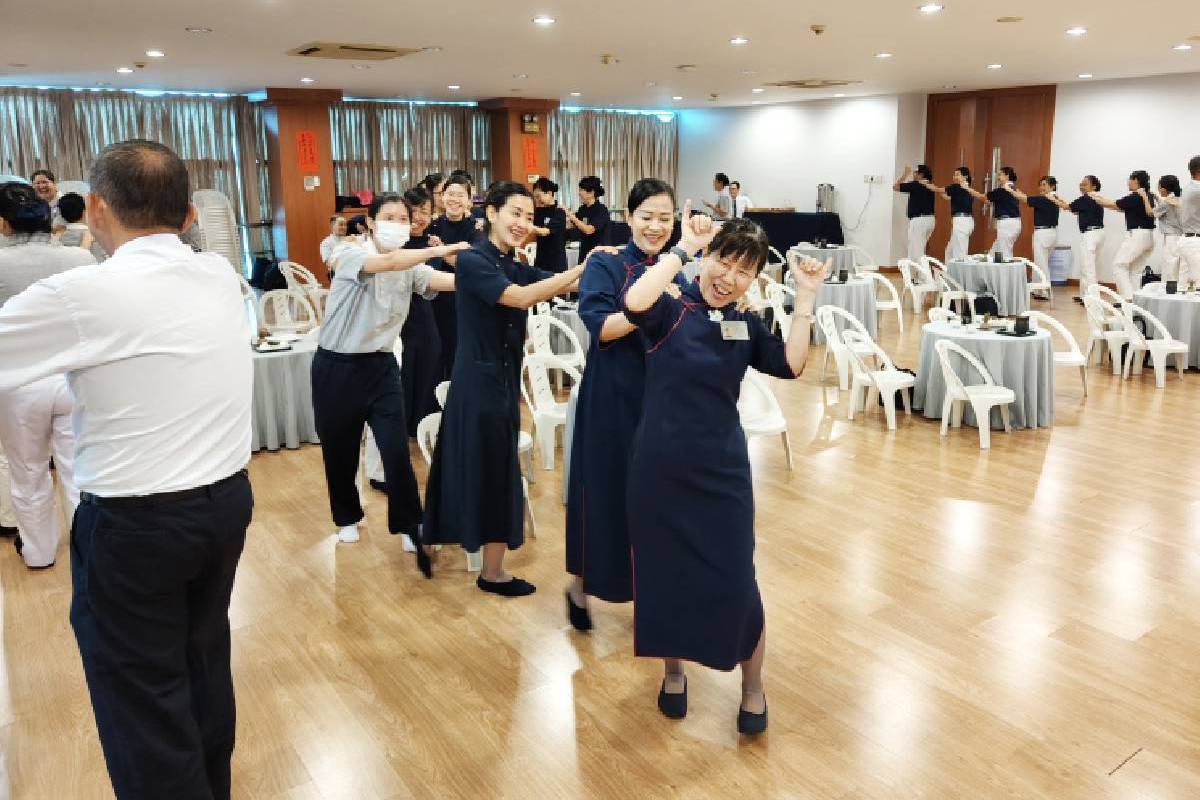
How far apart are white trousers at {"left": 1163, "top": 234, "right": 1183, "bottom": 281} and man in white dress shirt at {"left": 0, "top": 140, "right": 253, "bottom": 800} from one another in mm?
10794

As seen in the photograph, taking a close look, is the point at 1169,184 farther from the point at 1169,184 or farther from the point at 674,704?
the point at 674,704

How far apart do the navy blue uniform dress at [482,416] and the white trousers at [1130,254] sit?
9902 mm

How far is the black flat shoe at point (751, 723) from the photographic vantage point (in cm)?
293

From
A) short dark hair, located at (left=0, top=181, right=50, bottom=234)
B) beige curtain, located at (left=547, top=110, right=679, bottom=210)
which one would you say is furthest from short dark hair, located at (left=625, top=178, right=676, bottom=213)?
beige curtain, located at (left=547, top=110, right=679, bottom=210)

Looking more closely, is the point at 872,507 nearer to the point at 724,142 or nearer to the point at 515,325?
the point at 515,325

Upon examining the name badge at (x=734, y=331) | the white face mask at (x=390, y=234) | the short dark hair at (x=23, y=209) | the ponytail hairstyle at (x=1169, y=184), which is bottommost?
the name badge at (x=734, y=331)

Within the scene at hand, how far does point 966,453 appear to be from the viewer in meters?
6.10

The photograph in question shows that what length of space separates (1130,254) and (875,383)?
21.5 ft

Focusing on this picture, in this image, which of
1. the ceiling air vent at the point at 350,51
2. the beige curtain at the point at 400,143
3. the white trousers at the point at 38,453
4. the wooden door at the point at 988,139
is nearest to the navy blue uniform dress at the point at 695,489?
the white trousers at the point at 38,453

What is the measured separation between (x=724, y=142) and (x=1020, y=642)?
16.7 m

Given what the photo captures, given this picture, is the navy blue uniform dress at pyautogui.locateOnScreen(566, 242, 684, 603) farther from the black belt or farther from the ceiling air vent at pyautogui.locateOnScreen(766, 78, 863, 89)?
the ceiling air vent at pyautogui.locateOnScreen(766, 78, 863, 89)

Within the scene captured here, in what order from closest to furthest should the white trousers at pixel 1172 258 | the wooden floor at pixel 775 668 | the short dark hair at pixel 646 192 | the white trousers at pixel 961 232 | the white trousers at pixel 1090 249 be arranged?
A: the wooden floor at pixel 775 668 → the short dark hair at pixel 646 192 → the white trousers at pixel 1172 258 → the white trousers at pixel 1090 249 → the white trousers at pixel 961 232

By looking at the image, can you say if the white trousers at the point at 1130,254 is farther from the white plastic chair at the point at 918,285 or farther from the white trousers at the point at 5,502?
the white trousers at the point at 5,502

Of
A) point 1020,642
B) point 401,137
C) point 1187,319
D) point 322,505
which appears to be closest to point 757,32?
point 1187,319
